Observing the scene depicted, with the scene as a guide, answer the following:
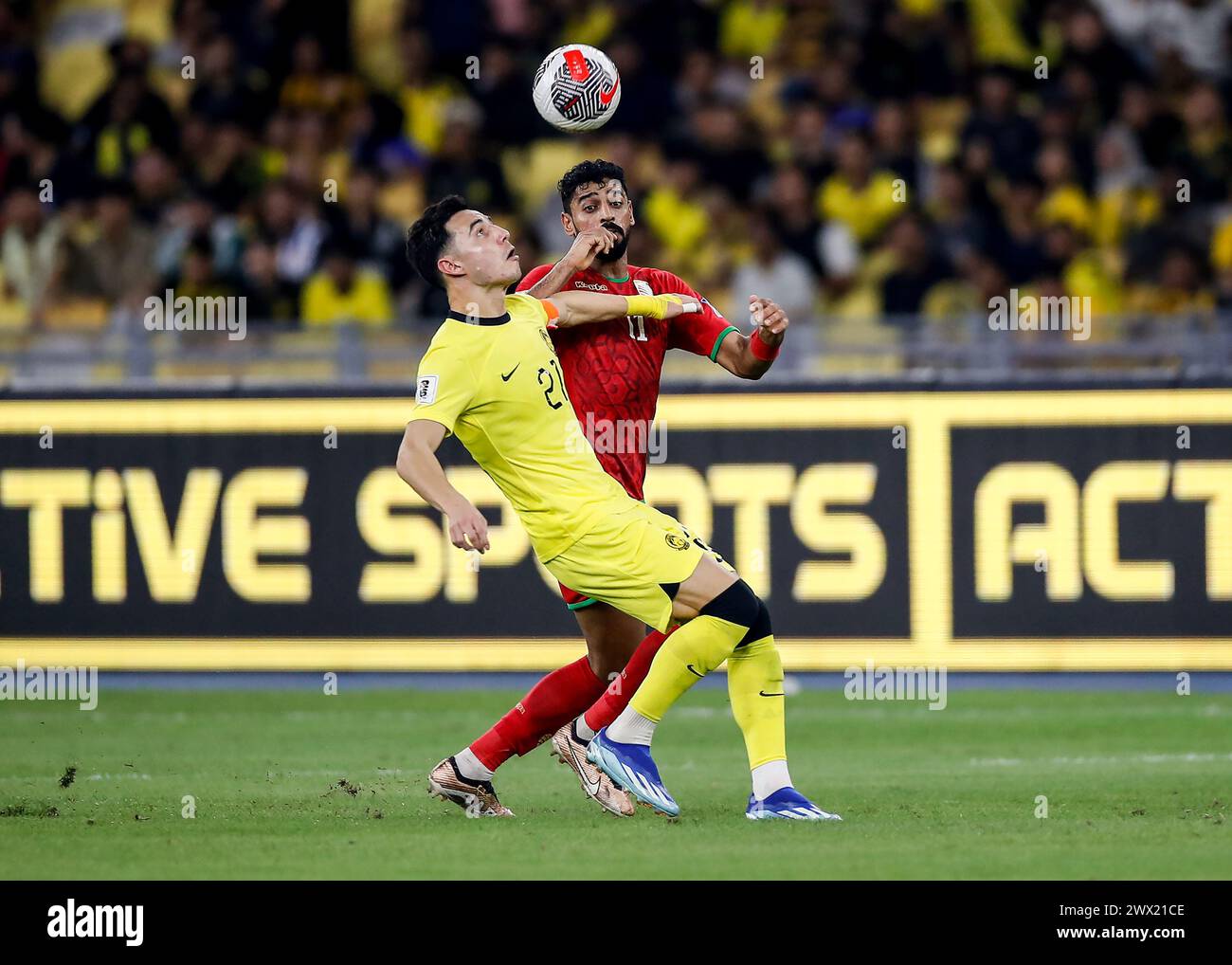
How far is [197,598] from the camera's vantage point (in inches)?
458

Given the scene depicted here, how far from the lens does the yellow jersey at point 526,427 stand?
22.6 feet

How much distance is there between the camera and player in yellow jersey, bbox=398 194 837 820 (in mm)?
6867

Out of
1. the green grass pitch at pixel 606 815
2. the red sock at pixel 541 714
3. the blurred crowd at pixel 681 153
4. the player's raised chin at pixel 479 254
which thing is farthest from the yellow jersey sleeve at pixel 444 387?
the blurred crowd at pixel 681 153

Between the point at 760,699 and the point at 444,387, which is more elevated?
the point at 444,387

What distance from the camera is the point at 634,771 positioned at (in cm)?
715

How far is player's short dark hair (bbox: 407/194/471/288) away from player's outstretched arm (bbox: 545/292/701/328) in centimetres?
47

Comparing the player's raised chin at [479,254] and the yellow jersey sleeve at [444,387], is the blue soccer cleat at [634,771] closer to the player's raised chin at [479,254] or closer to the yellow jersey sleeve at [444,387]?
the yellow jersey sleeve at [444,387]

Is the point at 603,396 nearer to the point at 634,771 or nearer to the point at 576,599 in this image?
the point at 576,599

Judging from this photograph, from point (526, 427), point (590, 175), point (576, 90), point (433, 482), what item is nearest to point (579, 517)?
point (526, 427)

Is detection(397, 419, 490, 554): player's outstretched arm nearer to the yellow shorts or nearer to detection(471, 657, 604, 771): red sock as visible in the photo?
the yellow shorts

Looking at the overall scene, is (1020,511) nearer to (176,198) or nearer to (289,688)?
(289,688)

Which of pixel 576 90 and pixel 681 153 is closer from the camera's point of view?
pixel 576 90

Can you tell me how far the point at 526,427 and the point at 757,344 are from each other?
3.21ft
